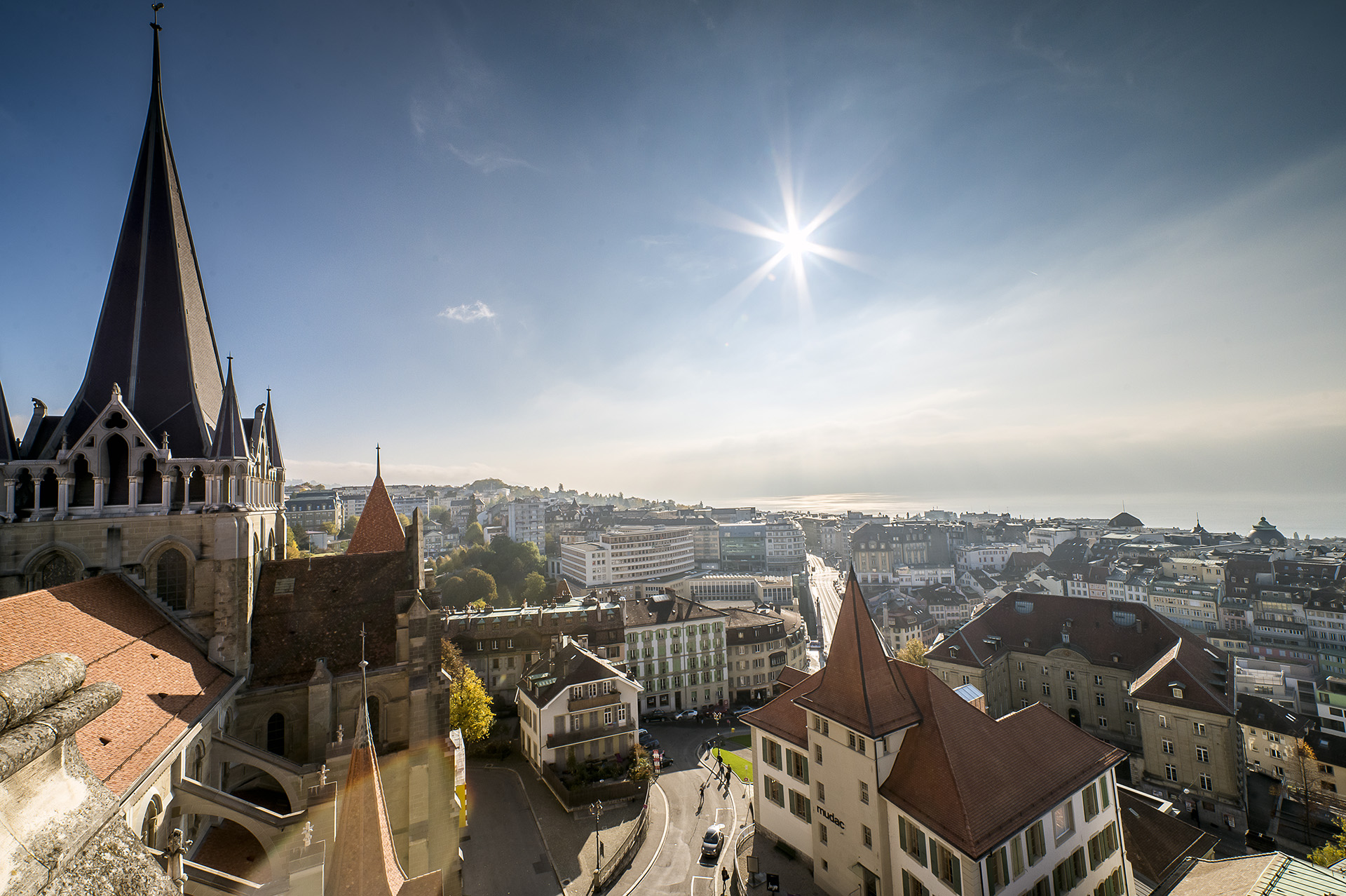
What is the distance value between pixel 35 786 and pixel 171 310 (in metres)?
25.6

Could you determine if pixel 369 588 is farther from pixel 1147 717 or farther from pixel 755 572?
pixel 755 572

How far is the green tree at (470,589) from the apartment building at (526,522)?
251 feet

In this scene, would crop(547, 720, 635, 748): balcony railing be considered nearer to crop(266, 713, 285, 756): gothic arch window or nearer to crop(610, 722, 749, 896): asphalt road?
crop(610, 722, 749, 896): asphalt road

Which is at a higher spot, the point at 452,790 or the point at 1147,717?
the point at 452,790

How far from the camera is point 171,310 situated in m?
21.5

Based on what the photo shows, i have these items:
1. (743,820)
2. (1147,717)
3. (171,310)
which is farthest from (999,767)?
(171,310)

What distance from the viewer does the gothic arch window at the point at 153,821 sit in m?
13.9

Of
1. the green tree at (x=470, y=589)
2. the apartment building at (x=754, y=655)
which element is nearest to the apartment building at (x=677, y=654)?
the apartment building at (x=754, y=655)

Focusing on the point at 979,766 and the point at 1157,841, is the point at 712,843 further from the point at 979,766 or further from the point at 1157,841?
the point at 1157,841

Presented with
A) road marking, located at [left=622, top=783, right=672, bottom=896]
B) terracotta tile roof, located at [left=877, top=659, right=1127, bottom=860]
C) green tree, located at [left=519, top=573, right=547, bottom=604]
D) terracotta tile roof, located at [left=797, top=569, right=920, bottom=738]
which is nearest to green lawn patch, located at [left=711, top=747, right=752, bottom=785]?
road marking, located at [left=622, top=783, right=672, bottom=896]

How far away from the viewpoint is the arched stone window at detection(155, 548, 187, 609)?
1975 centimetres

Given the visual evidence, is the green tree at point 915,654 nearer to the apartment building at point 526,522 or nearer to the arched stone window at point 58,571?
the arched stone window at point 58,571

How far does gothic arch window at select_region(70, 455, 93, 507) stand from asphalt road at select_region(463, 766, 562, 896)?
2024cm

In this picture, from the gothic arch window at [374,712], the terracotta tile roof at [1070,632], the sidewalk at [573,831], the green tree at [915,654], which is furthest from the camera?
the green tree at [915,654]
